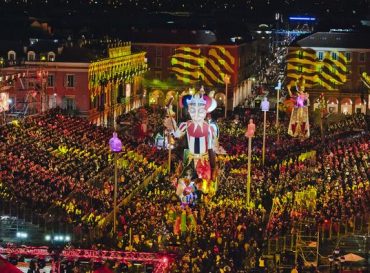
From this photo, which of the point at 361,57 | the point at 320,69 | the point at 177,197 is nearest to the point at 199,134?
the point at 177,197

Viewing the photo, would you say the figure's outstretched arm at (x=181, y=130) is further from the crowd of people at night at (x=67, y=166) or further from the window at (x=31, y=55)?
the window at (x=31, y=55)

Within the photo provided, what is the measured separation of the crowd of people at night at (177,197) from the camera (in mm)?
36906

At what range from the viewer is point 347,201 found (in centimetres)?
4034

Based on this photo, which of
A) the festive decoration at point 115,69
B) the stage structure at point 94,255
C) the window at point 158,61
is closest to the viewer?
the stage structure at point 94,255

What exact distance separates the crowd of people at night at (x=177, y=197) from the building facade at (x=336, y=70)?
2712 centimetres

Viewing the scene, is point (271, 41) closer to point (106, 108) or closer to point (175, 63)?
point (175, 63)

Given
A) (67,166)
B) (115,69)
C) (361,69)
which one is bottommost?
(67,166)

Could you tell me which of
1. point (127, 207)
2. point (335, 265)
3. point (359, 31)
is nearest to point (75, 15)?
point (359, 31)

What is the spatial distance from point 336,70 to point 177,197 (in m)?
47.9

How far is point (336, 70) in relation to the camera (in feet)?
297

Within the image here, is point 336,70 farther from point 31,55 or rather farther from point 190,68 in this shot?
point 31,55

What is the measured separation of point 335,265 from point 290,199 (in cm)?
1108

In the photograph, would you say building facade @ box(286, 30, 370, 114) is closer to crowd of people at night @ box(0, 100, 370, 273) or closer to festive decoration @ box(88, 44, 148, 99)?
festive decoration @ box(88, 44, 148, 99)

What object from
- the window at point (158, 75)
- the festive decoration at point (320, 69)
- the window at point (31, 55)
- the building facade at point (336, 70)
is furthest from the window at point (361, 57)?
the window at point (31, 55)
